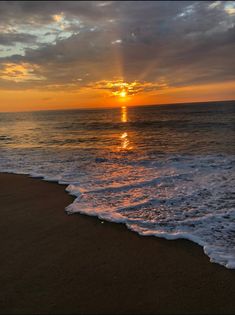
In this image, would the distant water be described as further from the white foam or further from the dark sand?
the dark sand

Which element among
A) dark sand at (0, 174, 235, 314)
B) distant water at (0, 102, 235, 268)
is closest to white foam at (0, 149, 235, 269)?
distant water at (0, 102, 235, 268)

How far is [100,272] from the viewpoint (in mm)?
4371

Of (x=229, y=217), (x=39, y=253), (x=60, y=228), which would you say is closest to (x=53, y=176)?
(x=60, y=228)

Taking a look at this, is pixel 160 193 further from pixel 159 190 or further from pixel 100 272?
pixel 100 272

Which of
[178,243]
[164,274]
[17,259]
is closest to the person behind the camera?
[164,274]

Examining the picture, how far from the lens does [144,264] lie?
4.58 m

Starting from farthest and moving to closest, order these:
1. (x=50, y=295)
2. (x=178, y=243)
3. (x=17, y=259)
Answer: (x=178, y=243)
(x=17, y=259)
(x=50, y=295)

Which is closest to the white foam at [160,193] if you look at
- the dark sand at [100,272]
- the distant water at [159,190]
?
the distant water at [159,190]

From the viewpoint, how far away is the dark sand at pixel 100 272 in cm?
367

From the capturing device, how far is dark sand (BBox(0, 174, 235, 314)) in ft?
12.0

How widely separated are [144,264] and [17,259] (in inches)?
82.3

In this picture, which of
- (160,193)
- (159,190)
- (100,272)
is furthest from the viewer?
(159,190)

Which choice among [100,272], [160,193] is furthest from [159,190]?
[100,272]

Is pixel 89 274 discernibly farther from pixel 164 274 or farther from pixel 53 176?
pixel 53 176
